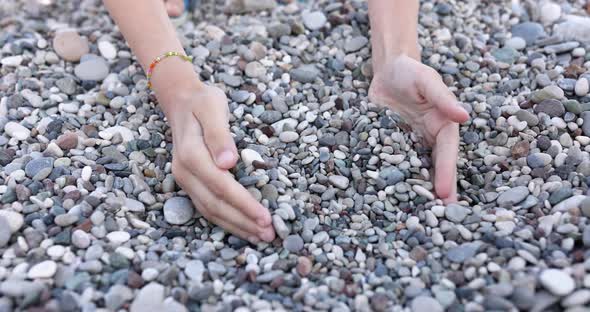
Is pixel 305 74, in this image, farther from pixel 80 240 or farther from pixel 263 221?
pixel 80 240

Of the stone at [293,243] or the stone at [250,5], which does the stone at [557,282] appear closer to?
the stone at [293,243]

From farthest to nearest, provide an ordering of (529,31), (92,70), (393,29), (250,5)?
(250,5) < (529,31) < (92,70) < (393,29)

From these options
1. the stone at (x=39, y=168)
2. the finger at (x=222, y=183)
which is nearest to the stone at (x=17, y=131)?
the stone at (x=39, y=168)

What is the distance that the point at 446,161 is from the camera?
1.49 m

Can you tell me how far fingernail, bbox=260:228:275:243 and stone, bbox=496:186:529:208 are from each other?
0.49 m

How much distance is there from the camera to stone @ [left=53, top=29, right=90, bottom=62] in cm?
199

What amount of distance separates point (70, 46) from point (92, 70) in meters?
0.13

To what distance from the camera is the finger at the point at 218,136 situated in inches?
55.1

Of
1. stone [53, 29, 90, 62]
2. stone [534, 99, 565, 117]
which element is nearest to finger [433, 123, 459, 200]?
Result: stone [534, 99, 565, 117]

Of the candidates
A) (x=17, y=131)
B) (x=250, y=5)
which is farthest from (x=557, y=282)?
Result: (x=250, y=5)

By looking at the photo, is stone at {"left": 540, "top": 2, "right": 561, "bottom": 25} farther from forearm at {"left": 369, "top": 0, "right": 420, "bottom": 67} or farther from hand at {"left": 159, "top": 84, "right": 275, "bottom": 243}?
hand at {"left": 159, "top": 84, "right": 275, "bottom": 243}

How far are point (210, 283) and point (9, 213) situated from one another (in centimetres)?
44

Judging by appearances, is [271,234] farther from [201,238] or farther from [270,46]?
[270,46]

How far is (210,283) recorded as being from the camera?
4.33 feet
